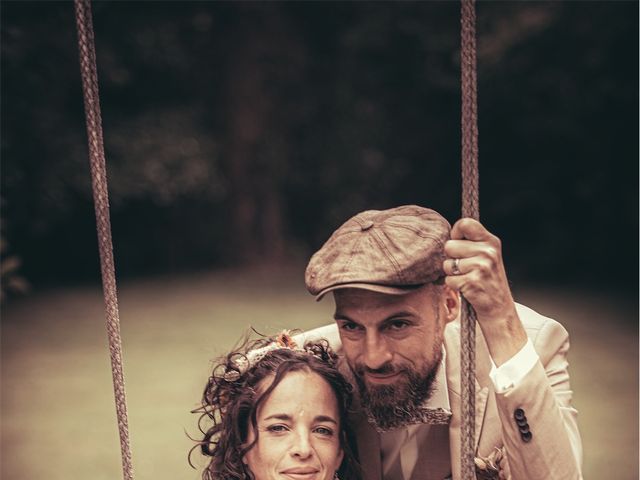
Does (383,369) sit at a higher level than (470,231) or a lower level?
lower

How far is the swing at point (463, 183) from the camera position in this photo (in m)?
1.76

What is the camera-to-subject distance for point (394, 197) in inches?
546

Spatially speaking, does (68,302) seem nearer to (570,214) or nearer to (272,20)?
(272,20)

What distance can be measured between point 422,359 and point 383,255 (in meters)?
0.33

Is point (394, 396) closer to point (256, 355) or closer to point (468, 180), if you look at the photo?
point (256, 355)

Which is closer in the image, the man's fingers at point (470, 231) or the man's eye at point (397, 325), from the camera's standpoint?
the man's fingers at point (470, 231)

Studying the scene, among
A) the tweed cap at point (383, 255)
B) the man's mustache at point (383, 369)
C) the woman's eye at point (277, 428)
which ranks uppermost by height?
the tweed cap at point (383, 255)

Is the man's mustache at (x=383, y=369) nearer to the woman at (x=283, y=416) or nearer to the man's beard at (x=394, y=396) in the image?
the man's beard at (x=394, y=396)

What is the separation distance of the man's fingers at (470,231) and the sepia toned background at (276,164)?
6.02 m

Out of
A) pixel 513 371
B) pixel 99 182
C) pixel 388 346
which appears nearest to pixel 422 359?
pixel 388 346

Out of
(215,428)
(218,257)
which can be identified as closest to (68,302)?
(218,257)

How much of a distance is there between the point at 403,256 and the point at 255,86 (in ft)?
36.9

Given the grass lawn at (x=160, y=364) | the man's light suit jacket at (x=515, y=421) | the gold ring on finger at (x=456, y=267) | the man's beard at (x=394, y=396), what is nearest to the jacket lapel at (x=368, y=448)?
the man's light suit jacket at (x=515, y=421)

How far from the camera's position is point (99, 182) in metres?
1.96
